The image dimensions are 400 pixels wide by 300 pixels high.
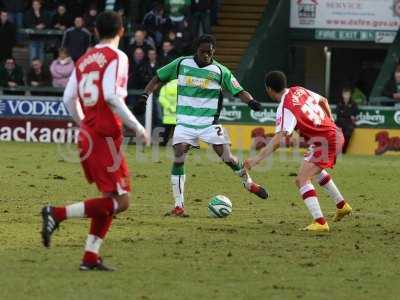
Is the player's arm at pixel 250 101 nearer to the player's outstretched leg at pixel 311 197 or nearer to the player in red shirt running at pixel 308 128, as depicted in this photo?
the player in red shirt running at pixel 308 128

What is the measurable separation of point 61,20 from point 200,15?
3.30 metres

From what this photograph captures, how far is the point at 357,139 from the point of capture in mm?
25328

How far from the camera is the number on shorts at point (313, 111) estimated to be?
504 inches

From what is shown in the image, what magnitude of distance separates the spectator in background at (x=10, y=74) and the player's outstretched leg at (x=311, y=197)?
603 inches

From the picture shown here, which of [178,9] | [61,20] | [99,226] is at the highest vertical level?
[99,226]

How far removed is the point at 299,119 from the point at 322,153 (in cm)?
51

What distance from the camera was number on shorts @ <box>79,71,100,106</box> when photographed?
9.70 meters

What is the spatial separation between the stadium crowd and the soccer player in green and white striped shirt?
1242cm

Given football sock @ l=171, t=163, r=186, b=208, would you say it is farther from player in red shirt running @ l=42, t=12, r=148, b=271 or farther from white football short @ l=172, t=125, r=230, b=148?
player in red shirt running @ l=42, t=12, r=148, b=271

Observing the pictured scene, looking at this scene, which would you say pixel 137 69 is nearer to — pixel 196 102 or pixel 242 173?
pixel 196 102

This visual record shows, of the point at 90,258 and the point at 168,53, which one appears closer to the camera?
the point at 90,258

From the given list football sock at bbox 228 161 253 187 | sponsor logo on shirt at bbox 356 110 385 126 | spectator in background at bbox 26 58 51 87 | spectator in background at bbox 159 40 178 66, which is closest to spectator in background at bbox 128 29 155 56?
spectator in background at bbox 159 40 178 66

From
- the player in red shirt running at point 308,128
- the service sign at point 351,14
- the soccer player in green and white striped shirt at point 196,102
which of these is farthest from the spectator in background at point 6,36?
the player in red shirt running at point 308,128

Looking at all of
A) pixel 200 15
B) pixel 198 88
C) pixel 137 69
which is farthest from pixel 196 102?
pixel 200 15
